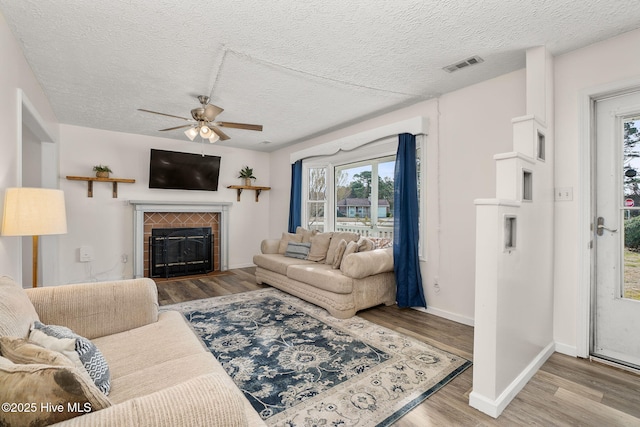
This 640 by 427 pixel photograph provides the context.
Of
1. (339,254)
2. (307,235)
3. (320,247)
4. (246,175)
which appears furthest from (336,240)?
(246,175)

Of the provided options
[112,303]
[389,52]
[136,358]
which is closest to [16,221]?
[112,303]

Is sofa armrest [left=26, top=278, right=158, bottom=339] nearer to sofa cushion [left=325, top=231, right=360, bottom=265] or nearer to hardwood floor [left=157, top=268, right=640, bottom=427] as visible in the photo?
hardwood floor [left=157, top=268, right=640, bottom=427]

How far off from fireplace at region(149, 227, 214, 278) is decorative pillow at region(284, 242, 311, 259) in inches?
74.5

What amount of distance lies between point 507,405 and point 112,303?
2442 mm

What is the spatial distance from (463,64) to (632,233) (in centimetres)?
186

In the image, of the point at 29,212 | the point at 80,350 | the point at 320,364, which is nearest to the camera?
the point at 80,350

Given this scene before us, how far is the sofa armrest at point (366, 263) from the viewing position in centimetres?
331

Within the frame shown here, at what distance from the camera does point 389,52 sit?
249 centimetres

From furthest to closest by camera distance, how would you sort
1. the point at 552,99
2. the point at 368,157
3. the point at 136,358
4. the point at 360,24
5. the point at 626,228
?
1. the point at 368,157
2. the point at 552,99
3. the point at 626,228
4. the point at 360,24
5. the point at 136,358

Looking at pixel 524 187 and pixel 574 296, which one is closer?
pixel 524 187

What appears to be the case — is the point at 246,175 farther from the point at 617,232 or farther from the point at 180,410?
the point at 180,410

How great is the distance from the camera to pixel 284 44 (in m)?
2.37

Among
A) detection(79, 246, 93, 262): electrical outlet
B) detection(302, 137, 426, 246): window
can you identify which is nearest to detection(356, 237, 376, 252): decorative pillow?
detection(302, 137, 426, 246): window

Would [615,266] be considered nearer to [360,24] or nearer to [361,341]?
[361,341]
